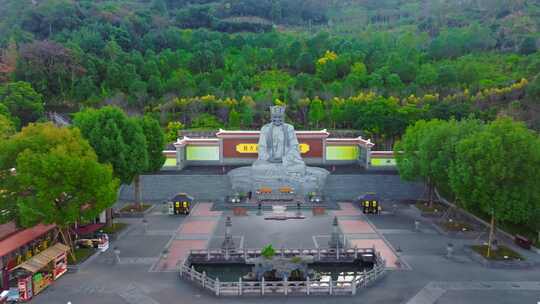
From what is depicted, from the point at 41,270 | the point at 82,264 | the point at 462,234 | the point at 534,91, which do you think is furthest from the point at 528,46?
the point at 41,270

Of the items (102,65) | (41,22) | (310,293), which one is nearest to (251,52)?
(102,65)

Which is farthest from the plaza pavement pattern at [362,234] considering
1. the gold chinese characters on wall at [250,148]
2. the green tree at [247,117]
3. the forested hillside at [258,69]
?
the green tree at [247,117]

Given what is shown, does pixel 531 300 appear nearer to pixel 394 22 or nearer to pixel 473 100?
pixel 473 100

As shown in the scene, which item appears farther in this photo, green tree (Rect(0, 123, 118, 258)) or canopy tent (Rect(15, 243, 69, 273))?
green tree (Rect(0, 123, 118, 258))

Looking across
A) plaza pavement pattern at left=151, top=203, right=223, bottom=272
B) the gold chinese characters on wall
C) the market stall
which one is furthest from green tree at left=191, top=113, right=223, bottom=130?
the market stall

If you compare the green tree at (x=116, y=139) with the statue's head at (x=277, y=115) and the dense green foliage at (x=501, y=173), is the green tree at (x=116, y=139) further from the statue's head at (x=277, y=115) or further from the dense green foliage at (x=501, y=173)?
the dense green foliage at (x=501, y=173)

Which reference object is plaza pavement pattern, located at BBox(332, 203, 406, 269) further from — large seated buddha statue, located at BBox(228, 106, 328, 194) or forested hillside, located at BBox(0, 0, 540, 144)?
forested hillside, located at BBox(0, 0, 540, 144)

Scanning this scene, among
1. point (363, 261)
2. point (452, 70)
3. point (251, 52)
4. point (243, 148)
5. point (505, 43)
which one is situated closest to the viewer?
point (363, 261)
